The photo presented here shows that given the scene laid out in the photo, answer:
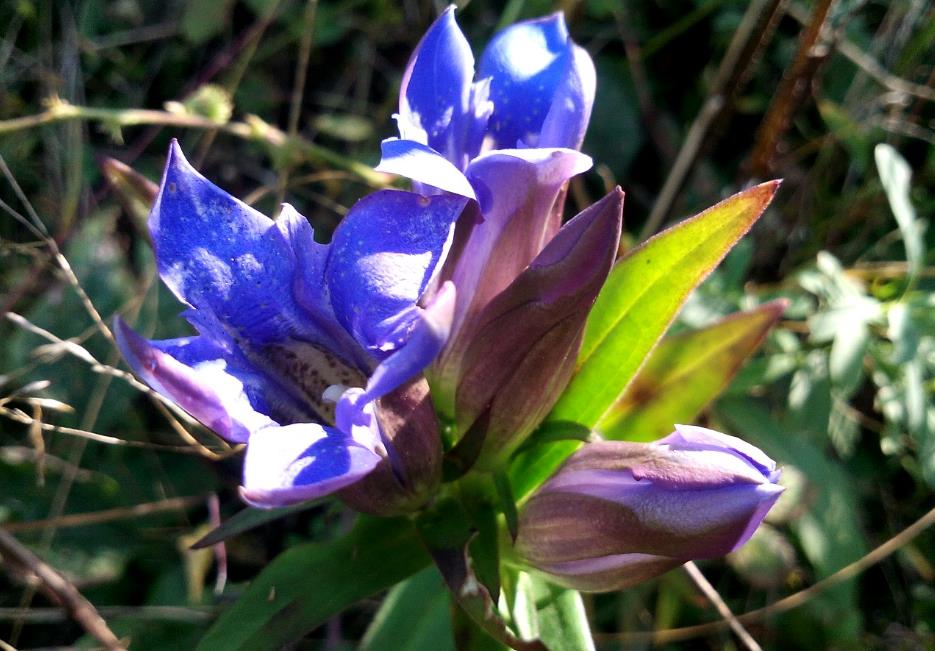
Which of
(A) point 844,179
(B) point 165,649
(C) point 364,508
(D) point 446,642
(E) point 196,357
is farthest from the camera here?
(A) point 844,179

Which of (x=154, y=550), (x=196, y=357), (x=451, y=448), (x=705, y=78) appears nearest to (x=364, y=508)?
(x=451, y=448)

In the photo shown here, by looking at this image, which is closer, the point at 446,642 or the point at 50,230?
the point at 446,642

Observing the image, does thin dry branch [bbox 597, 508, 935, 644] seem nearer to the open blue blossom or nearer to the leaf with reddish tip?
the leaf with reddish tip

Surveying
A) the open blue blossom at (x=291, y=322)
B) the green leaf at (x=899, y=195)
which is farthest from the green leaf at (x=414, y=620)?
the green leaf at (x=899, y=195)

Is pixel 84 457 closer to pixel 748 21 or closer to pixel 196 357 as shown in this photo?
pixel 196 357

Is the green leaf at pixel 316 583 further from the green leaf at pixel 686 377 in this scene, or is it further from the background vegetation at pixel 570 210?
the green leaf at pixel 686 377

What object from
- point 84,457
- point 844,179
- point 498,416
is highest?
point 498,416

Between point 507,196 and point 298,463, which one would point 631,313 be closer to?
point 507,196

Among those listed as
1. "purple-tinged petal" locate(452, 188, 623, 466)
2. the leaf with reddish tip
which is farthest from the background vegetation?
"purple-tinged petal" locate(452, 188, 623, 466)
